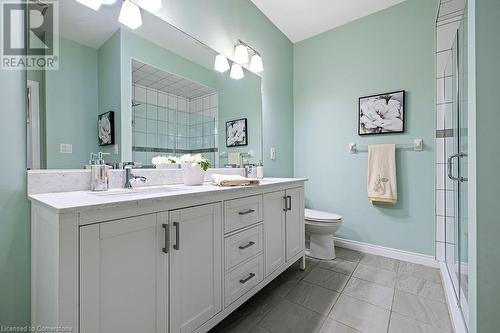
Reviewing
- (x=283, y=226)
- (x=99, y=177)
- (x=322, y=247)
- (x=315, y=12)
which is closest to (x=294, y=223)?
(x=283, y=226)

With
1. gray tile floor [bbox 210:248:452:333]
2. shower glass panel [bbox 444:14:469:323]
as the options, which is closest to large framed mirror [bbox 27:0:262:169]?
gray tile floor [bbox 210:248:452:333]

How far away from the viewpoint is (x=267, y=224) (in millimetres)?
1552

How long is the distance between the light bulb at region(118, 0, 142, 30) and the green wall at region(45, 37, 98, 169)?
11.7 inches

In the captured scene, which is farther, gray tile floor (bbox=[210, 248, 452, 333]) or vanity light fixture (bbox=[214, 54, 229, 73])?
vanity light fixture (bbox=[214, 54, 229, 73])

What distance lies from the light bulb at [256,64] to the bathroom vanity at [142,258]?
4.59ft

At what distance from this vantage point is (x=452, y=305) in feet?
4.53

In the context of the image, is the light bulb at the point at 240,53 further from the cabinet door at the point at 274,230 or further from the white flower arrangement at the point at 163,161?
the cabinet door at the point at 274,230

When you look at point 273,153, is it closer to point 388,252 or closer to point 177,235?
point 388,252

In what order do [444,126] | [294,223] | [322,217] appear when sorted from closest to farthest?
1. [294,223]
2. [444,126]
3. [322,217]

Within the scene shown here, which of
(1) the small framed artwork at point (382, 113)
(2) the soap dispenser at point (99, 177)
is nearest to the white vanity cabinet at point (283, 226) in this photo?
(2) the soap dispenser at point (99, 177)

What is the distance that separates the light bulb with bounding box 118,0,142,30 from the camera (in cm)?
132

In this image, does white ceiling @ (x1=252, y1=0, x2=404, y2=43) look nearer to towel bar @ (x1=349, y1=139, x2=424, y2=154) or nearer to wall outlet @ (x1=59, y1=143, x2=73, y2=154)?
towel bar @ (x1=349, y1=139, x2=424, y2=154)

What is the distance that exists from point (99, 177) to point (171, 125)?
593 millimetres

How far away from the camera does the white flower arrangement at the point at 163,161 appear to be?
147cm
